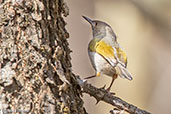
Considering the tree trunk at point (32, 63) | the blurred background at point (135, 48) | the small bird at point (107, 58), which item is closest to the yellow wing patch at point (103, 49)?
the small bird at point (107, 58)

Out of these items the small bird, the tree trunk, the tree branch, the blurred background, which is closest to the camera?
the tree trunk

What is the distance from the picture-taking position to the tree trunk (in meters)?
2.77

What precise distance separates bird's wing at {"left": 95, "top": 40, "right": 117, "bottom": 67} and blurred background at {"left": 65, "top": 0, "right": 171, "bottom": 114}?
5209 millimetres

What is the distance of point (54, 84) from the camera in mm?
2879

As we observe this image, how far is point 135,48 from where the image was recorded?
10.1 meters

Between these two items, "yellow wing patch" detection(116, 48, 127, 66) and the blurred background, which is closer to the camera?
"yellow wing patch" detection(116, 48, 127, 66)

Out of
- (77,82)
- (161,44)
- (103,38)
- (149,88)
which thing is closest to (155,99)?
(149,88)

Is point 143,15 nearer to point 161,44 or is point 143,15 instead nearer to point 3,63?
point 161,44

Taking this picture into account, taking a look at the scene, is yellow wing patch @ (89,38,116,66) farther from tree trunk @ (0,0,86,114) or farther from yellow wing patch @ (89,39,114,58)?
tree trunk @ (0,0,86,114)

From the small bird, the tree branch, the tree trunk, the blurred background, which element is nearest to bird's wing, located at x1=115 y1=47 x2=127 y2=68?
the small bird

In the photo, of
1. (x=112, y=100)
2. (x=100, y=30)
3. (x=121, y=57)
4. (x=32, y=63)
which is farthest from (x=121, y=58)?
(x=32, y=63)

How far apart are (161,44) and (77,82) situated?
774 centimetres

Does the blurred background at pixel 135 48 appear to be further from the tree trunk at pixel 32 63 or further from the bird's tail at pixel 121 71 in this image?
the tree trunk at pixel 32 63

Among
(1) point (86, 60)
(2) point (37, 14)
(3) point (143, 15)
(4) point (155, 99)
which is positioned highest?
(2) point (37, 14)
